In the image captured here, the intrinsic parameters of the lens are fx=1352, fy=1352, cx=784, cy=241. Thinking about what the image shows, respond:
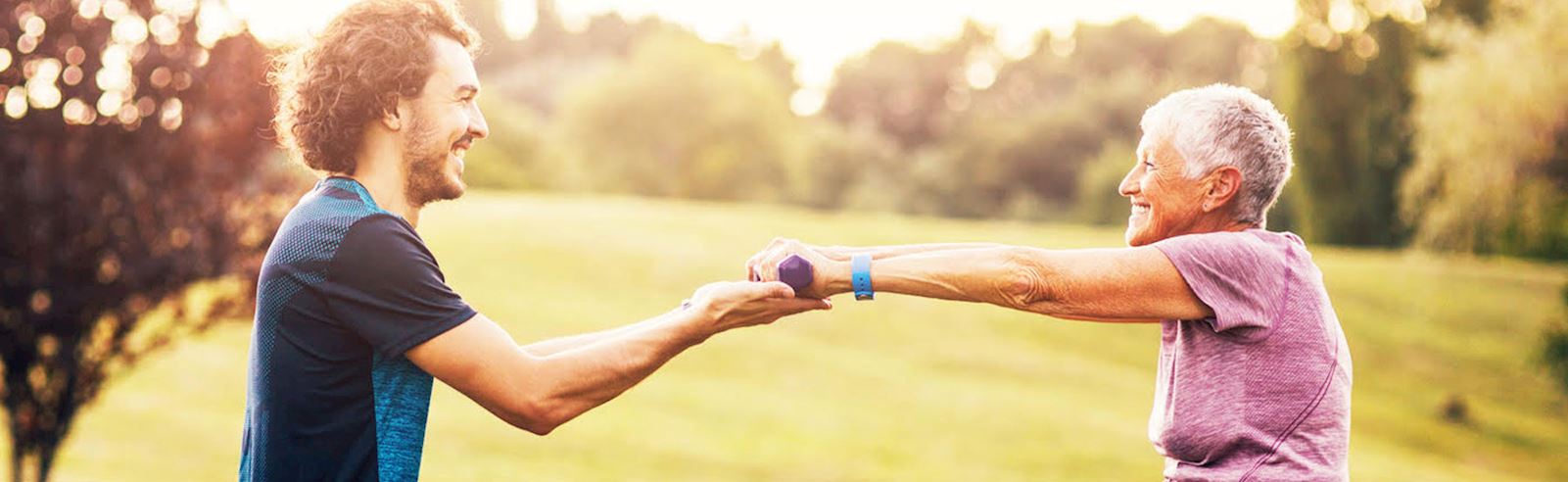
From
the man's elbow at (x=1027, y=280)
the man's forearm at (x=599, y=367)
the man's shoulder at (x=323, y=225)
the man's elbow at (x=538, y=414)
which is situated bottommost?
the man's elbow at (x=538, y=414)

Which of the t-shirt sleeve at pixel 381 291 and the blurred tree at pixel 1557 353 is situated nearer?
the t-shirt sleeve at pixel 381 291

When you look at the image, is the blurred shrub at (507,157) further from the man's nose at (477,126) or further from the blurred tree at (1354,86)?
the man's nose at (477,126)

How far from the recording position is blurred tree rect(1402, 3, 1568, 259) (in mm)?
24184

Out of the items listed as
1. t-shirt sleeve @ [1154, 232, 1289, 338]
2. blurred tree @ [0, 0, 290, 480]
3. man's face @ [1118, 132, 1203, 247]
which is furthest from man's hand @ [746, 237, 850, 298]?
blurred tree @ [0, 0, 290, 480]

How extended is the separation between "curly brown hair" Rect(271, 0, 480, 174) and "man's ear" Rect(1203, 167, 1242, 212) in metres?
2.25

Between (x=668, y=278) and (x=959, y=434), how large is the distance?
1076cm

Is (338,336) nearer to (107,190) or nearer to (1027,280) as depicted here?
(1027,280)

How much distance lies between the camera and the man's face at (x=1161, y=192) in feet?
13.0

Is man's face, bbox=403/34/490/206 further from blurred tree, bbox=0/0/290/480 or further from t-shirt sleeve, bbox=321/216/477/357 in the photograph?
blurred tree, bbox=0/0/290/480

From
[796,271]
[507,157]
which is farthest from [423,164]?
[507,157]

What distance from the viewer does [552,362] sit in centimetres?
365

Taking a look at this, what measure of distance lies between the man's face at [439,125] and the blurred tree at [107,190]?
773 centimetres

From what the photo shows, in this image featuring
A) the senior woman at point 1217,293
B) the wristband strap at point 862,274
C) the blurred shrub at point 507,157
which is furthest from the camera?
the blurred shrub at point 507,157

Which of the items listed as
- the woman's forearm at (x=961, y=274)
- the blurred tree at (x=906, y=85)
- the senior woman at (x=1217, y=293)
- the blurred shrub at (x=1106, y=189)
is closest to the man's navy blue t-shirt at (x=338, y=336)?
the woman's forearm at (x=961, y=274)
